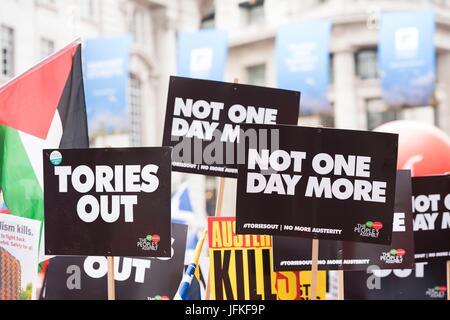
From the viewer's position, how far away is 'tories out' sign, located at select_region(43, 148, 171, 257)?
15.5 ft

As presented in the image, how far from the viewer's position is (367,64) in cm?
3300

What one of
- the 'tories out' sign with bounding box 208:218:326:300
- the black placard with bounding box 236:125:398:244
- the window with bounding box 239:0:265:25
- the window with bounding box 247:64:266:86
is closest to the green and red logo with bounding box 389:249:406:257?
the black placard with bounding box 236:125:398:244

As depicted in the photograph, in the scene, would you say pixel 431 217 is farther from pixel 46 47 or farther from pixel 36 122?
pixel 46 47

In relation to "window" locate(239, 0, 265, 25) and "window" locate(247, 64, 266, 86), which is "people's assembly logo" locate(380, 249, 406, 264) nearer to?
"window" locate(239, 0, 265, 25)

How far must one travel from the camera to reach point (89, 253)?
4.75 meters

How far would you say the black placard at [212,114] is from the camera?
5.64 m

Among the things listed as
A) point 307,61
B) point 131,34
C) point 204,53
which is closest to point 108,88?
point 204,53

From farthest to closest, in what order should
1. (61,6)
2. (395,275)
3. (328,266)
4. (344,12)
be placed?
(344,12) < (61,6) < (395,275) < (328,266)

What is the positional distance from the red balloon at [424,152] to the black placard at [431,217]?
6.56 feet

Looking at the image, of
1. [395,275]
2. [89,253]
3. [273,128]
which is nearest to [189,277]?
[89,253]

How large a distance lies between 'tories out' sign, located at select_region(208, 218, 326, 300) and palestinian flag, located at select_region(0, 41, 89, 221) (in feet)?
3.71
